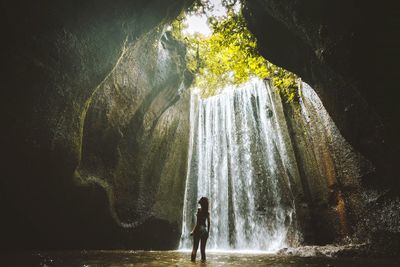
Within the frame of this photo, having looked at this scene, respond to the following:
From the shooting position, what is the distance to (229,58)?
42.4 feet

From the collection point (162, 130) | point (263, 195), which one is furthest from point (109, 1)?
point (263, 195)

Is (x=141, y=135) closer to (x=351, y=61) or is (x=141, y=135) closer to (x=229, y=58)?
(x=229, y=58)

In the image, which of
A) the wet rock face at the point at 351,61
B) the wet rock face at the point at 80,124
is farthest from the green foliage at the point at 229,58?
the wet rock face at the point at 80,124

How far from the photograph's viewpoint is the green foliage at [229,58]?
9.52 metres

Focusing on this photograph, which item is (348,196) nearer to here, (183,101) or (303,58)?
(303,58)

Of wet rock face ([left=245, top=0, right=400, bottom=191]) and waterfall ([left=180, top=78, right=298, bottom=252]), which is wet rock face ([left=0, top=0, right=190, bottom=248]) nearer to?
waterfall ([left=180, top=78, right=298, bottom=252])

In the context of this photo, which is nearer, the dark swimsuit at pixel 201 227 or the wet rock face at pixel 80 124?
the wet rock face at pixel 80 124

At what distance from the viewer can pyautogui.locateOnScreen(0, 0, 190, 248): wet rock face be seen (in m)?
5.06

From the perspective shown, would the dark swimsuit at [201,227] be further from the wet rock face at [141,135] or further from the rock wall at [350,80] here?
the wet rock face at [141,135]

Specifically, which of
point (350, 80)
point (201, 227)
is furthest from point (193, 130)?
point (350, 80)

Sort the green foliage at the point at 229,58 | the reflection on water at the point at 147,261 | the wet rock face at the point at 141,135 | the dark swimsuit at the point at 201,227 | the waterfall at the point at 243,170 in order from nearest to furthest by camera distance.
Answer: the reflection on water at the point at 147,261 < the dark swimsuit at the point at 201,227 < the wet rock face at the point at 141,135 < the green foliage at the point at 229,58 < the waterfall at the point at 243,170

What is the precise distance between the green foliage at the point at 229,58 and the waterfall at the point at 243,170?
1137 millimetres

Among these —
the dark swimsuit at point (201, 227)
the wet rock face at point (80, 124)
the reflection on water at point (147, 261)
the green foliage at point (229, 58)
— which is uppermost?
the green foliage at point (229, 58)

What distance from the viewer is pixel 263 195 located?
12477 millimetres
